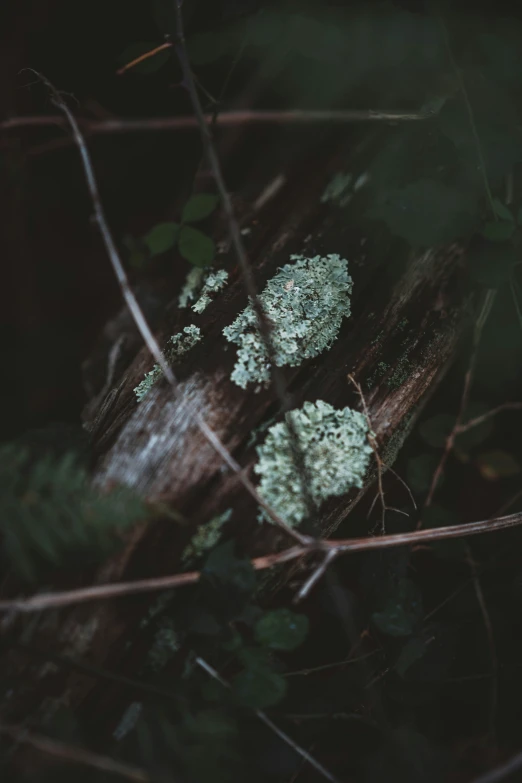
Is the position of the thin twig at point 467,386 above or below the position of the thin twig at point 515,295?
below

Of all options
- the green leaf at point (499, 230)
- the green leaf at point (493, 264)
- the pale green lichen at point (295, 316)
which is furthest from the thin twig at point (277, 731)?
the green leaf at point (499, 230)

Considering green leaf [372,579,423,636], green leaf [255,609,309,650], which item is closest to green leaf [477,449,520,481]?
green leaf [372,579,423,636]

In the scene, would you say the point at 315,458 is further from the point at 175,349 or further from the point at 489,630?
the point at 489,630

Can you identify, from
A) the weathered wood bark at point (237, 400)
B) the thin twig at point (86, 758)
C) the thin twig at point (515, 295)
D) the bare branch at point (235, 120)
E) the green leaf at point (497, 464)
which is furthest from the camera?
the green leaf at point (497, 464)

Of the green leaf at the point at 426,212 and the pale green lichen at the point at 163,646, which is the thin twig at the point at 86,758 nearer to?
the pale green lichen at the point at 163,646

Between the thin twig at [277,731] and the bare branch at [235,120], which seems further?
the bare branch at [235,120]

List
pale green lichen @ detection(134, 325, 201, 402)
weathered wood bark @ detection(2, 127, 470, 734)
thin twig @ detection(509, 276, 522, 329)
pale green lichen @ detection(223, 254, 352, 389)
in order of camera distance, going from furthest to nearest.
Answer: thin twig @ detection(509, 276, 522, 329) < pale green lichen @ detection(134, 325, 201, 402) < pale green lichen @ detection(223, 254, 352, 389) < weathered wood bark @ detection(2, 127, 470, 734)

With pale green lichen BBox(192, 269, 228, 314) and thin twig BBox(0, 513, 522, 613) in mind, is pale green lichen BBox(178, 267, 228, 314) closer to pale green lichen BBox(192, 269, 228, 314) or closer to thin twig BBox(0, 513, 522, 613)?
pale green lichen BBox(192, 269, 228, 314)
